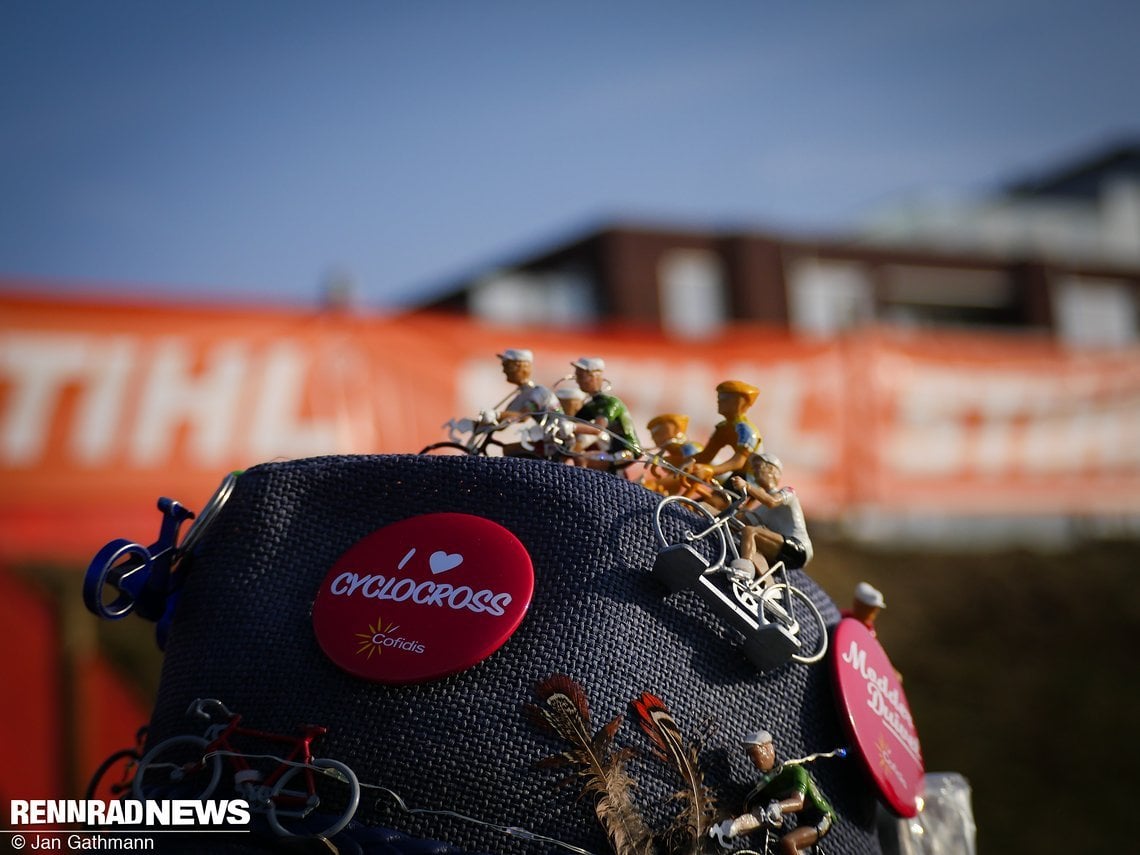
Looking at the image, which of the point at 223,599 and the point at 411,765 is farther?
the point at 223,599

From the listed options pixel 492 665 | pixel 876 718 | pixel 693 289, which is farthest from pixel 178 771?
pixel 693 289

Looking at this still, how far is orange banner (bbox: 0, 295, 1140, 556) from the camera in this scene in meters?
6.14

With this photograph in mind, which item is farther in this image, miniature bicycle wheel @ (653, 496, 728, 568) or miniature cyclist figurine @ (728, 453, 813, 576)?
miniature cyclist figurine @ (728, 453, 813, 576)

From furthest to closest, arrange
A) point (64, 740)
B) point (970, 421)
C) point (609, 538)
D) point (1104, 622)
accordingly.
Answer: point (970, 421) < point (1104, 622) < point (64, 740) < point (609, 538)

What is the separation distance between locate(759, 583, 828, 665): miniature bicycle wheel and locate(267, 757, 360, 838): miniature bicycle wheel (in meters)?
0.60

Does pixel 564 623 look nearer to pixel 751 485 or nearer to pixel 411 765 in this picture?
pixel 411 765

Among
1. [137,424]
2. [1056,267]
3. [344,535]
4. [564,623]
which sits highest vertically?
[344,535]

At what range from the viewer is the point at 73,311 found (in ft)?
20.4

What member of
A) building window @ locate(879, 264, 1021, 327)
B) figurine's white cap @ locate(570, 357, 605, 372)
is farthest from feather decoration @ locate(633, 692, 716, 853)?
building window @ locate(879, 264, 1021, 327)

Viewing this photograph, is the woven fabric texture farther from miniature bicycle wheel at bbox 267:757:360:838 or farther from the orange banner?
the orange banner

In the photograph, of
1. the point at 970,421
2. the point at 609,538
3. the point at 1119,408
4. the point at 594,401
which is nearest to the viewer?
the point at 609,538

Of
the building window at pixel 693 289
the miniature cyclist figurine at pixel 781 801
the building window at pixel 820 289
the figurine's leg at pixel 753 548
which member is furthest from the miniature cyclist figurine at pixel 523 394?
the building window at pixel 820 289

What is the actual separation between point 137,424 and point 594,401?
16.0 ft

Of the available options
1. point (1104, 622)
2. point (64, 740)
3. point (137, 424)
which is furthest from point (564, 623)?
point (1104, 622)
